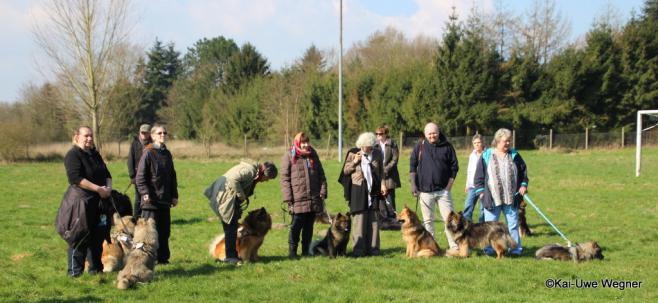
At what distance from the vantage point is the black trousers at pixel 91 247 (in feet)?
19.7

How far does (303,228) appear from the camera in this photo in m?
7.59

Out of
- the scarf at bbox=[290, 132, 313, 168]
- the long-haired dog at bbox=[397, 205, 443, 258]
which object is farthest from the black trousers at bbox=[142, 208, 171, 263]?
the long-haired dog at bbox=[397, 205, 443, 258]

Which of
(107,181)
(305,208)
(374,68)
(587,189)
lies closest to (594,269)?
(305,208)

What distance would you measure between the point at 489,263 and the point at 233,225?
3.25m

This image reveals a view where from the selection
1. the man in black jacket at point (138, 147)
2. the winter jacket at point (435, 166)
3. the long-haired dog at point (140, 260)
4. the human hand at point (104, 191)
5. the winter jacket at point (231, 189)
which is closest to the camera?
the long-haired dog at point (140, 260)

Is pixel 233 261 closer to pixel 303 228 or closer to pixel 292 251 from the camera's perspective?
pixel 292 251

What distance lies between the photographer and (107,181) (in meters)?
6.25

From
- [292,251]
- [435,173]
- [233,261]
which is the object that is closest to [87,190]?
[233,261]

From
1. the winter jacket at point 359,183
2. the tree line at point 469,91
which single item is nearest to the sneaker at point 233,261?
the winter jacket at point 359,183

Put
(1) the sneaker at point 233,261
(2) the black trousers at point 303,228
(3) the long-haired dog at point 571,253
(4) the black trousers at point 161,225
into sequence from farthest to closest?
1. (2) the black trousers at point 303,228
2. (3) the long-haired dog at point 571,253
3. (1) the sneaker at point 233,261
4. (4) the black trousers at point 161,225

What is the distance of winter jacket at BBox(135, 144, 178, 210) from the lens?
21.5 ft

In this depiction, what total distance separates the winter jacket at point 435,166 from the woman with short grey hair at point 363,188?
571mm

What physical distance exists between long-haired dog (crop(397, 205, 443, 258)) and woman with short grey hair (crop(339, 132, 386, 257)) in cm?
45

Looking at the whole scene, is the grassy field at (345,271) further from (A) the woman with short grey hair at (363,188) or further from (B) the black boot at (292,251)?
(A) the woman with short grey hair at (363,188)
